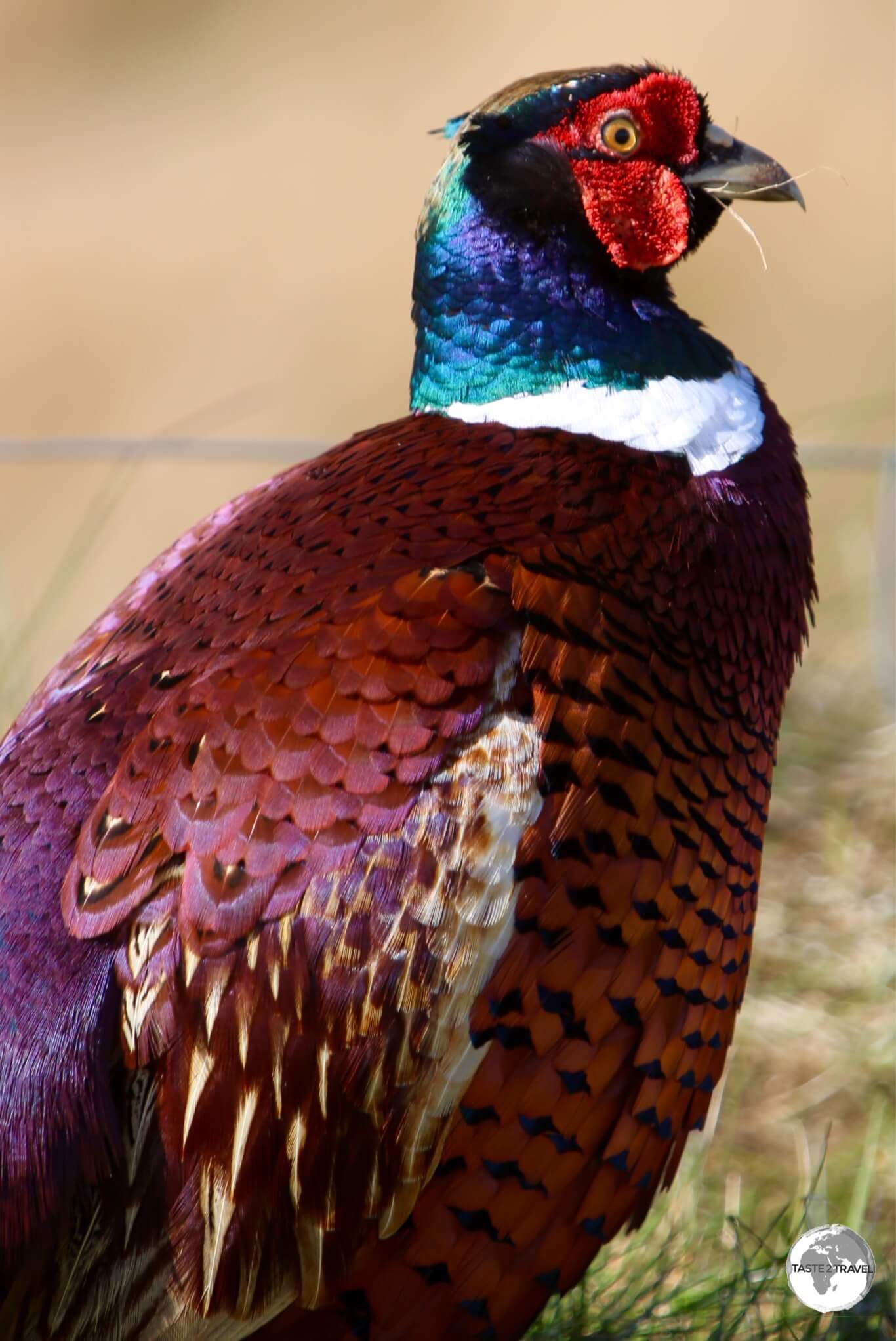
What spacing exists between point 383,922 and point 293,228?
732 centimetres

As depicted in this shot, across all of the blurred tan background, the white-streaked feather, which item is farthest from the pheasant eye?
the blurred tan background

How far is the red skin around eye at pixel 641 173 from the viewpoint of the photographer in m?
1.96

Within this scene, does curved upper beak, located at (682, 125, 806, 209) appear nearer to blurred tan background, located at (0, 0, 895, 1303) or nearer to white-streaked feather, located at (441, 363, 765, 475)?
white-streaked feather, located at (441, 363, 765, 475)

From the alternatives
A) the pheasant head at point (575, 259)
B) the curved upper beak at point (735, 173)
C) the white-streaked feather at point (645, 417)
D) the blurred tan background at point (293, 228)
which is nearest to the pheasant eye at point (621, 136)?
the pheasant head at point (575, 259)

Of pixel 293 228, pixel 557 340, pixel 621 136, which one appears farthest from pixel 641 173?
pixel 293 228

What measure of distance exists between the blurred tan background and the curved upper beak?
2278 millimetres

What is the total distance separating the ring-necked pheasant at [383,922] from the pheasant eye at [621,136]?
1.48ft

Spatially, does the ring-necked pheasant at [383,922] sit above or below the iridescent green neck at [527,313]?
below

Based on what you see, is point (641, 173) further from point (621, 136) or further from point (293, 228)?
point (293, 228)

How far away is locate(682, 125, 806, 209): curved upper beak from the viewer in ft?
6.72

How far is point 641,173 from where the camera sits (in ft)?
6.53

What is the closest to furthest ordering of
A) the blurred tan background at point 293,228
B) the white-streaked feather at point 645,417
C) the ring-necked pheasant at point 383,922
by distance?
the ring-necked pheasant at point 383,922
the white-streaked feather at point 645,417
the blurred tan background at point 293,228

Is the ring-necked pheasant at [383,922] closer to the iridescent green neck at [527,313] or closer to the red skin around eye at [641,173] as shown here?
the iridescent green neck at [527,313]

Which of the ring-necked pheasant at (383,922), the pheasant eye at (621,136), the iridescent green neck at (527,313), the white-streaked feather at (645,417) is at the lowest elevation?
the ring-necked pheasant at (383,922)
